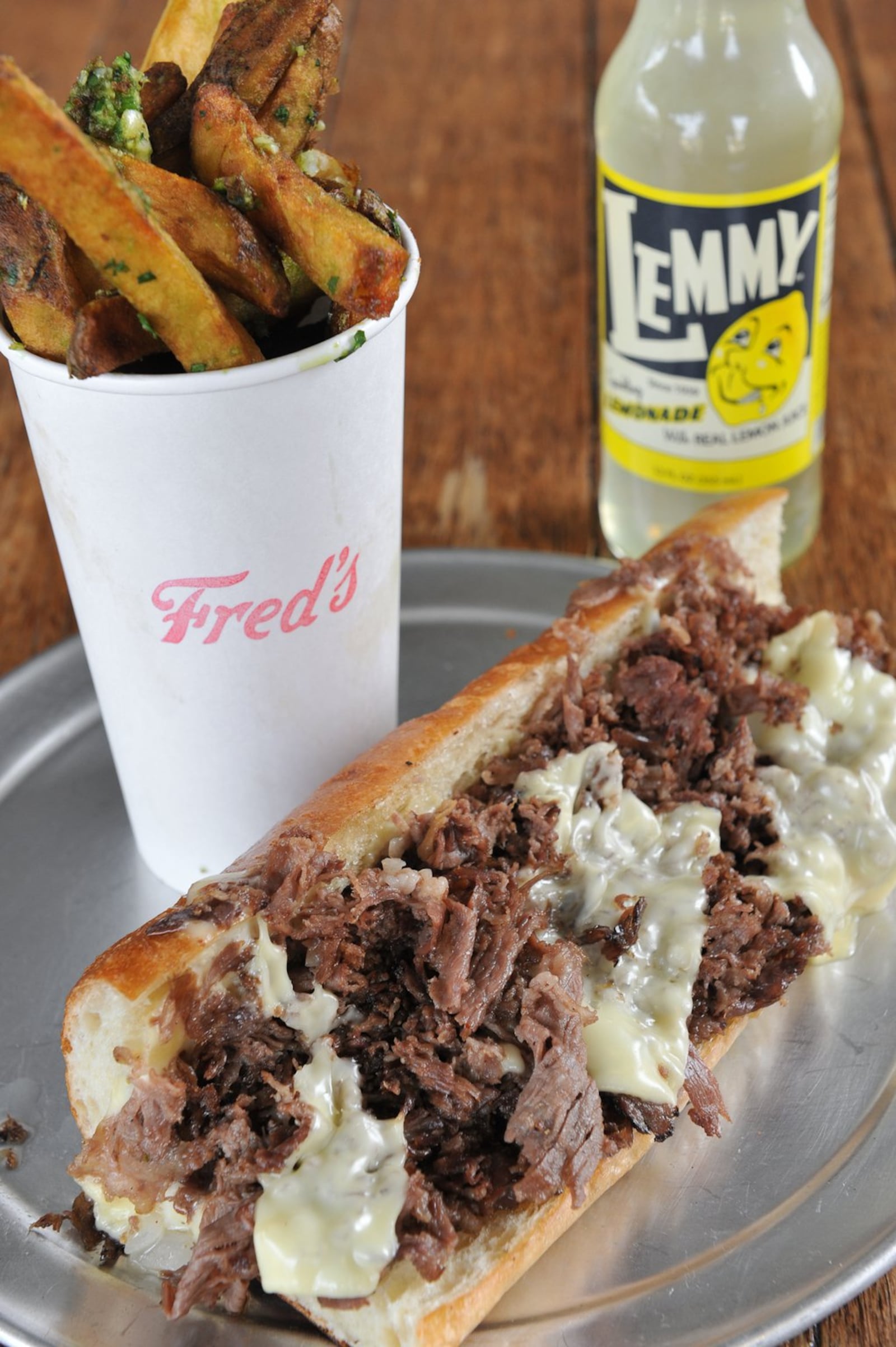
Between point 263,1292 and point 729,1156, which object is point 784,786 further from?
point 263,1292

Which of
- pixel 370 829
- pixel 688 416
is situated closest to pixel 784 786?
pixel 370 829

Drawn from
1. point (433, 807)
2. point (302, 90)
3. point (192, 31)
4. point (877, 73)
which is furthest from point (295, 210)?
point (877, 73)

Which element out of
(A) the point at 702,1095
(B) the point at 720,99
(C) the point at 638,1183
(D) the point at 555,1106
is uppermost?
(B) the point at 720,99

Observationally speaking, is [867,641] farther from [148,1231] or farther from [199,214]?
[148,1231]

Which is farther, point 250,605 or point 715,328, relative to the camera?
point 715,328

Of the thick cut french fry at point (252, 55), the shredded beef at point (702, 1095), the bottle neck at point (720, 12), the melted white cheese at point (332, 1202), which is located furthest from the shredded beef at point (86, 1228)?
the bottle neck at point (720, 12)

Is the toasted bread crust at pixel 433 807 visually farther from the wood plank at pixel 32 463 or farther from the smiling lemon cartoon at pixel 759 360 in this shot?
the wood plank at pixel 32 463
